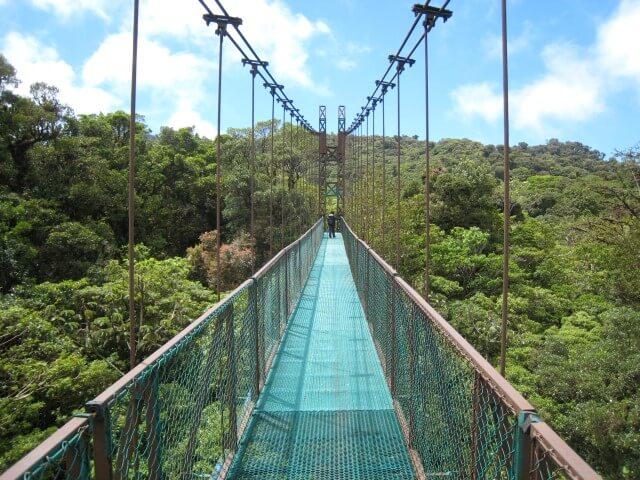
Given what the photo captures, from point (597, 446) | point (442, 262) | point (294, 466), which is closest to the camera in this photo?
point (294, 466)

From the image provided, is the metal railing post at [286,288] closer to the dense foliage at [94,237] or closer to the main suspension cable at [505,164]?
the dense foliage at [94,237]

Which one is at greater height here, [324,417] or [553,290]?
[324,417]

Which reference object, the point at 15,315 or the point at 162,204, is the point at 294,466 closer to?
the point at 15,315

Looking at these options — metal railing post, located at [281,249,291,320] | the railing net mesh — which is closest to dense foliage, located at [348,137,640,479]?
metal railing post, located at [281,249,291,320]

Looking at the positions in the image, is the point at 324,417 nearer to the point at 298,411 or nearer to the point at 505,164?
the point at 298,411

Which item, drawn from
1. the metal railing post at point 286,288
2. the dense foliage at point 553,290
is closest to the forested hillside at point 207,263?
the dense foliage at point 553,290

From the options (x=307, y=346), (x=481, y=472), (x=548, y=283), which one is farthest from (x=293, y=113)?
(x=481, y=472)

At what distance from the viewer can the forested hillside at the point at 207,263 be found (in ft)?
20.7

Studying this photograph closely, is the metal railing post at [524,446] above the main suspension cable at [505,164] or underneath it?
underneath

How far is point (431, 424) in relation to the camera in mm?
1821

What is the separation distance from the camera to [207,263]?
15367 mm

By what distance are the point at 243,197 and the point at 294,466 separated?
15103 millimetres

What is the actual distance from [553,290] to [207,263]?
973 centimetres

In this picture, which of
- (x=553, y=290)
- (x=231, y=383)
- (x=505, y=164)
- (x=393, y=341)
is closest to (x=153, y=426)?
(x=231, y=383)
